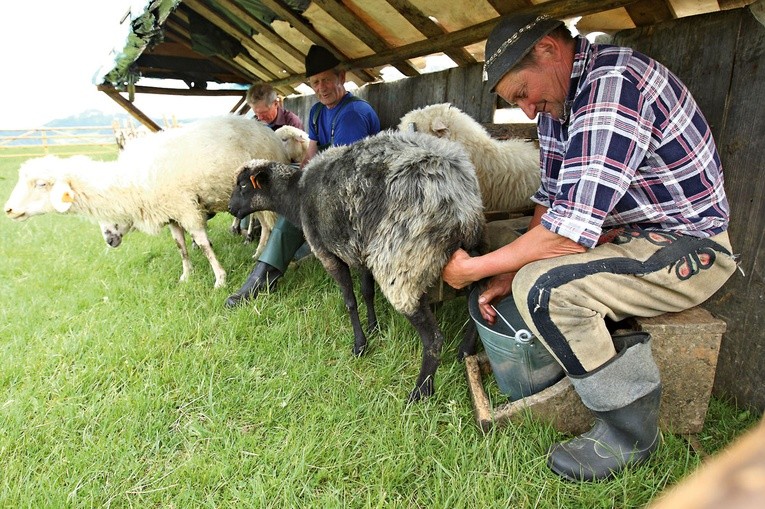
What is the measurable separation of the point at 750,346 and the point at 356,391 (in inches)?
80.1

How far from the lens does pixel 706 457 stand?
2000 millimetres

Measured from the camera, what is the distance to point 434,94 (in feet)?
15.1

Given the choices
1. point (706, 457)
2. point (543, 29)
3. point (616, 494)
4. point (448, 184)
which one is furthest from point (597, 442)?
point (543, 29)

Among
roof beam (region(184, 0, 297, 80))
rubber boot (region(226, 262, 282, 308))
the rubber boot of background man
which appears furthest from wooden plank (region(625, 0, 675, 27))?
roof beam (region(184, 0, 297, 80))

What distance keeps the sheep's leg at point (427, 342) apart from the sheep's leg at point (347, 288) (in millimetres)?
595

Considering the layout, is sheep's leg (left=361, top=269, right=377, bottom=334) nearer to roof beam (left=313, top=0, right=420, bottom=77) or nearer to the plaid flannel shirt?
the plaid flannel shirt

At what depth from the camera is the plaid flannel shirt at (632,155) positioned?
1.71 meters

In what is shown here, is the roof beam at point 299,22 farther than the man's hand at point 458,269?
Yes

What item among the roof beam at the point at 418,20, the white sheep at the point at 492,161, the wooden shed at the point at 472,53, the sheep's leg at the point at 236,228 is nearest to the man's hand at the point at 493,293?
the wooden shed at the point at 472,53

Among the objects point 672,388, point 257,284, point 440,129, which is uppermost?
point 440,129

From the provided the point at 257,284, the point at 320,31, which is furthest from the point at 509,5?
the point at 257,284

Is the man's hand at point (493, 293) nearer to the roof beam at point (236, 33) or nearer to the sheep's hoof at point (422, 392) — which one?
the sheep's hoof at point (422, 392)

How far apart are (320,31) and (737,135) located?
365 centimetres

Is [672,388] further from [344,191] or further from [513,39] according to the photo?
[344,191]
